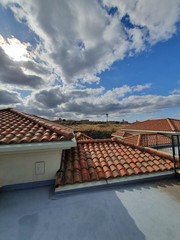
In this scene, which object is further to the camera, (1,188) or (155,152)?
(155,152)

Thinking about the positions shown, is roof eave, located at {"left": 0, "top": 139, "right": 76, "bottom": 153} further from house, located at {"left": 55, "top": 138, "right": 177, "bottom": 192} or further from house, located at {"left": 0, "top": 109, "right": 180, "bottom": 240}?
house, located at {"left": 55, "top": 138, "right": 177, "bottom": 192}

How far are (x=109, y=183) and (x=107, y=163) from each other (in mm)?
1107

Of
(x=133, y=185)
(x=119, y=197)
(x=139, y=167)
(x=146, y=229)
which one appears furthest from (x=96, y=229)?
(x=139, y=167)

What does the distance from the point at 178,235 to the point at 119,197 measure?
4.77 ft

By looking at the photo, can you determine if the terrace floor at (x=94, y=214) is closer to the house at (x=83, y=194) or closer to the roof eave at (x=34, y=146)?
the house at (x=83, y=194)

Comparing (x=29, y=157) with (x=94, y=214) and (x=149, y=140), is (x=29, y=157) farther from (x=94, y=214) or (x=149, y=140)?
(x=149, y=140)

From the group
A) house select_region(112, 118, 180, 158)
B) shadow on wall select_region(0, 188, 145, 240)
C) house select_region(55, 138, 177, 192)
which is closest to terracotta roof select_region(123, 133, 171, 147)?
house select_region(112, 118, 180, 158)

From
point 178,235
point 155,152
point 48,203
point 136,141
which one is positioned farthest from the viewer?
point 136,141

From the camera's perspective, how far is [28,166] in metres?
4.37

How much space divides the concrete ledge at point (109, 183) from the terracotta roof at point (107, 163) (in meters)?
0.12

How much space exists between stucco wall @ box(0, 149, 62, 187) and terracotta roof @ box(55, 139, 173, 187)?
1.38 feet

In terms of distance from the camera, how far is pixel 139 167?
5039 millimetres

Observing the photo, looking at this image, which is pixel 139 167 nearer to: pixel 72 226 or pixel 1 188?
pixel 72 226

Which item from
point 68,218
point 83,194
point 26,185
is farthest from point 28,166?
point 68,218
